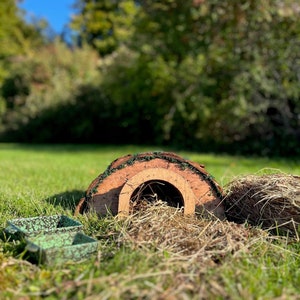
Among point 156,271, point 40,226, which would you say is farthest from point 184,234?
point 40,226

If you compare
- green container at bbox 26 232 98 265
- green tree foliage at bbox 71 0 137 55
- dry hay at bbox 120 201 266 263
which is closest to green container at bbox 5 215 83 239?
green container at bbox 26 232 98 265

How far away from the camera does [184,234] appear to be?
125 inches

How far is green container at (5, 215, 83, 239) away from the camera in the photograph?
3.16 metres

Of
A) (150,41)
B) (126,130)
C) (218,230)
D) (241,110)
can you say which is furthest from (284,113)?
(218,230)

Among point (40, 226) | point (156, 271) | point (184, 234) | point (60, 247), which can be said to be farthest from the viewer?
point (40, 226)

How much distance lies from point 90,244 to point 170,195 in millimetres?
1388

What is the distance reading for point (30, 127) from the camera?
63.6ft

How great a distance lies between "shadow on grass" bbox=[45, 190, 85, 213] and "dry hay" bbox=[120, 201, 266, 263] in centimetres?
97

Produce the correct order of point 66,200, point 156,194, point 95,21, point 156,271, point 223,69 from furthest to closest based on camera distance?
point 95,21
point 223,69
point 66,200
point 156,194
point 156,271

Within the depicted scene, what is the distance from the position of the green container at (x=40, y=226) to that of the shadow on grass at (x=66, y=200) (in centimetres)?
57

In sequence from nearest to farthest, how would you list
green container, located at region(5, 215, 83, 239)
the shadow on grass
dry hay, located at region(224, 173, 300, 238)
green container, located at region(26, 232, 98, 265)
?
green container, located at region(26, 232, 98, 265) → green container, located at region(5, 215, 83, 239) → dry hay, located at region(224, 173, 300, 238) → the shadow on grass

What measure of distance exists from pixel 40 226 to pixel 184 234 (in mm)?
1115

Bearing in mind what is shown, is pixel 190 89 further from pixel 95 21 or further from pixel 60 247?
pixel 95 21

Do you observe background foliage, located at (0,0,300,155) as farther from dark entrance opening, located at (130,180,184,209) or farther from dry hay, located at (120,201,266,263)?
dry hay, located at (120,201,266,263)
